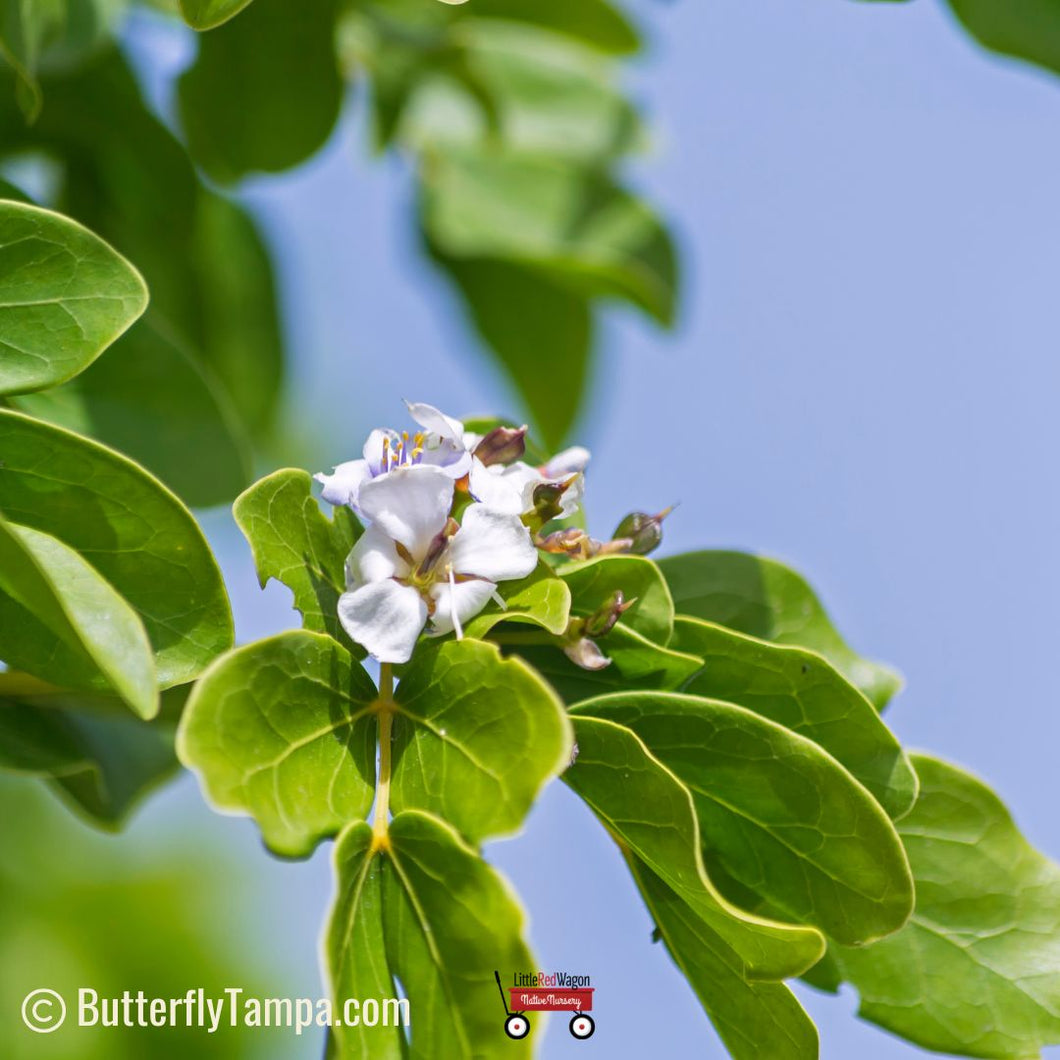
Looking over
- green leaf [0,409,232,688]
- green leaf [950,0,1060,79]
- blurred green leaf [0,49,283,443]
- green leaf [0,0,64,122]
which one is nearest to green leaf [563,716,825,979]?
green leaf [0,409,232,688]

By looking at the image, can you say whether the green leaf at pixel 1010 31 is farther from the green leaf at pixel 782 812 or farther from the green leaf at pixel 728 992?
the green leaf at pixel 728 992

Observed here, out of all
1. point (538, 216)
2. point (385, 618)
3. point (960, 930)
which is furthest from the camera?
point (538, 216)

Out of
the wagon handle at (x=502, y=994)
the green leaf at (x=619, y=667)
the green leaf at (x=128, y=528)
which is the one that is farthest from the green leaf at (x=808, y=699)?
the green leaf at (x=128, y=528)

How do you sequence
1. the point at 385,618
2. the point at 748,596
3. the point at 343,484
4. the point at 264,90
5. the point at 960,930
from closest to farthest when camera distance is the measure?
the point at 385,618
the point at 343,484
the point at 960,930
the point at 748,596
the point at 264,90

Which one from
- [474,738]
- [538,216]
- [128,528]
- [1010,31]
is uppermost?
[538,216]

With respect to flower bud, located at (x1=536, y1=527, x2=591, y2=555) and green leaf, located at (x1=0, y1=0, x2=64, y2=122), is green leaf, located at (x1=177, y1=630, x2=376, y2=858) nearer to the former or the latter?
flower bud, located at (x1=536, y1=527, x2=591, y2=555)

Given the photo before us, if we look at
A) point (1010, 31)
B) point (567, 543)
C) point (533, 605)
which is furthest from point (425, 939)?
point (1010, 31)

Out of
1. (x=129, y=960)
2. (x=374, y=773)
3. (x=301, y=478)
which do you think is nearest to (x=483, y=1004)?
(x=374, y=773)

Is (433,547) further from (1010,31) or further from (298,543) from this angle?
(1010,31)
